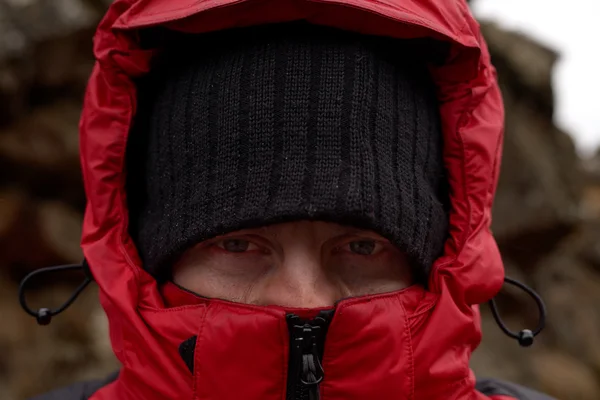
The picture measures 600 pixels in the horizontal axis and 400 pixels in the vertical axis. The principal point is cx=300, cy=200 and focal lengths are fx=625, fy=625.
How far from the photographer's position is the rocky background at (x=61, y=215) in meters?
4.02

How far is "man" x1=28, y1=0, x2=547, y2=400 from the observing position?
141 centimetres

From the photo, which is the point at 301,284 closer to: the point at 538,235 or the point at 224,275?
the point at 224,275

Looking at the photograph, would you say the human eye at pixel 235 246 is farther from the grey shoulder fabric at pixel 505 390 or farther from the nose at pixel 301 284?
the grey shoulder fabric at pixel 505 390

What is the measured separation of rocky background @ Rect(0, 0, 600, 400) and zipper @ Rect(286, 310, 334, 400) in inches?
122

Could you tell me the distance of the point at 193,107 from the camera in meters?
1.60

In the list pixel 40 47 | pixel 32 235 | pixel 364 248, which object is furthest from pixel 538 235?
pixel 364 248

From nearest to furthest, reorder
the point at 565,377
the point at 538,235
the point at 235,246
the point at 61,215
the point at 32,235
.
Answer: the point at 235,246 < the point at 32,235 < the point at 61,215 < the point at 565,377 < the point at 538,235

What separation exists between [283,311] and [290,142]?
0.40 metres

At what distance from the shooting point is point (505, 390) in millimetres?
1950

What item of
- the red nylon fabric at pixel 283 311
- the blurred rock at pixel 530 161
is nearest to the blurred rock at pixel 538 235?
the blurred rock at pixel 530 161

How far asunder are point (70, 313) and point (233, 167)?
3.29 metres

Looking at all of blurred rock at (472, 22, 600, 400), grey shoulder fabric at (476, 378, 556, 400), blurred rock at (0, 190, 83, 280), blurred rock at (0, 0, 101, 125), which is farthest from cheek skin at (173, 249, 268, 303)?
blurred rock at (472, 22, 600, 400)

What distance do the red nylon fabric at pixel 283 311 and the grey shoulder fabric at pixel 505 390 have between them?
245 millimetres

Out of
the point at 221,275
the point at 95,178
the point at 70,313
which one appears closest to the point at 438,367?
the point at 221,275
